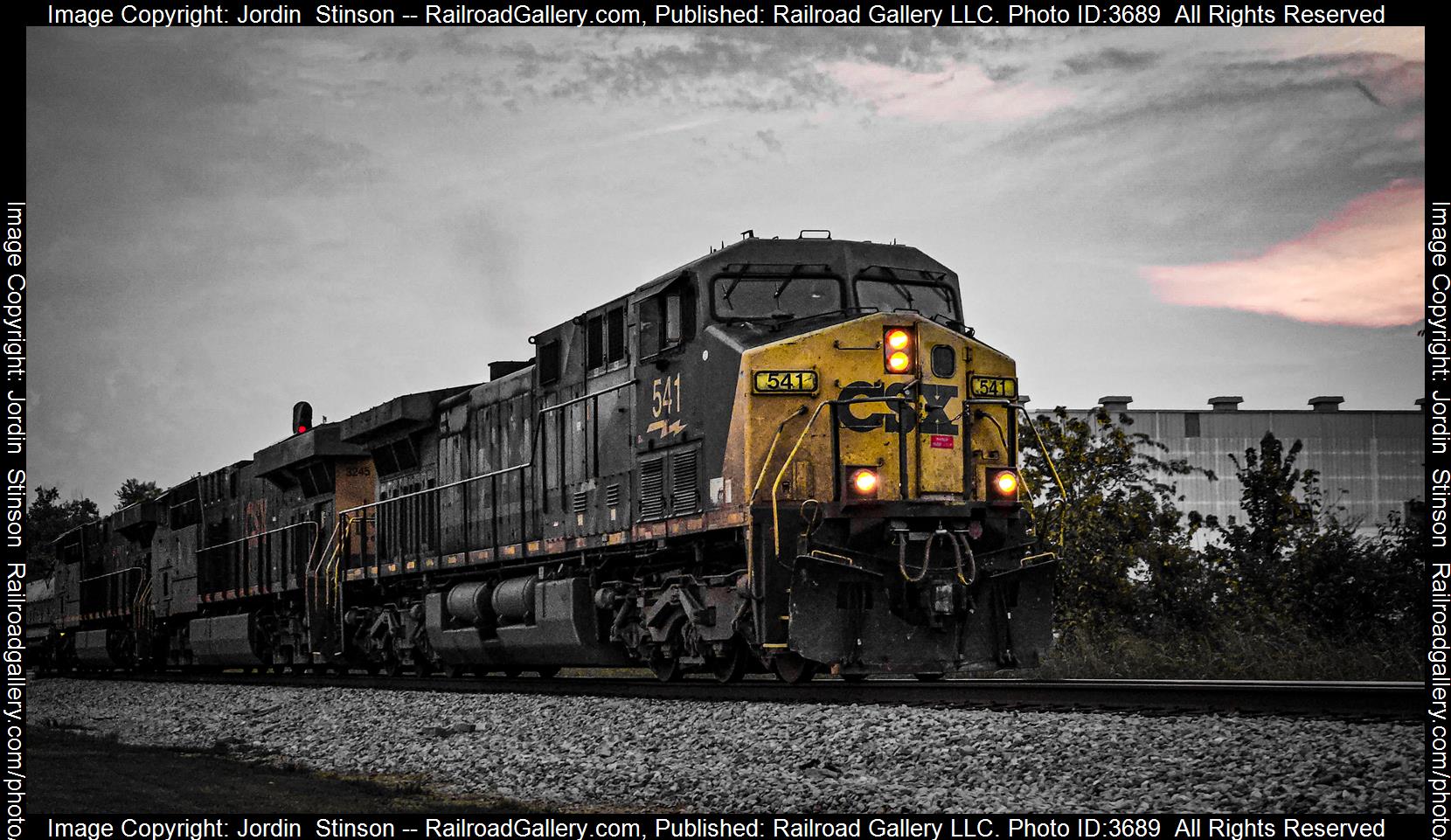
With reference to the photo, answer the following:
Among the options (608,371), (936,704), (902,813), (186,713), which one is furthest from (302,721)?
(902,813)

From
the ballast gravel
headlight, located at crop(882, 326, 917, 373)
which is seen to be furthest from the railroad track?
headlight, located at crop(882, 326, 917, 373)

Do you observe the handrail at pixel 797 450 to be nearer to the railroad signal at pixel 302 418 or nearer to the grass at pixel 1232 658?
the grass at pixel 1232 658

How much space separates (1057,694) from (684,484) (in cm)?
374

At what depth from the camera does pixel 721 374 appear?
1136 centimetres

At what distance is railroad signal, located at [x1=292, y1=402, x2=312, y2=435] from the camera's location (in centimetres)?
2239

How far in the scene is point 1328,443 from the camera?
53.6 meters

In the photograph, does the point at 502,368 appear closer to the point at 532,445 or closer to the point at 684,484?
the point at 532,445

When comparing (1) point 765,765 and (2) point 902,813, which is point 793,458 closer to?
(1) point 765,765

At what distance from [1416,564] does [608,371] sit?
10093mm

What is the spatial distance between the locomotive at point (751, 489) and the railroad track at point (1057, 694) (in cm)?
30

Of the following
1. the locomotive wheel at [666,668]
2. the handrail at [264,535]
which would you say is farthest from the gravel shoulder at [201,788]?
the handrail at [264,535]

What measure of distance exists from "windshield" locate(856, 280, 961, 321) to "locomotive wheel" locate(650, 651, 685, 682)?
143 inches


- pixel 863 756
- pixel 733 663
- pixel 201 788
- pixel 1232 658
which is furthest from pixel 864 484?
pixel 1232 658

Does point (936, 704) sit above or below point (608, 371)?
below
